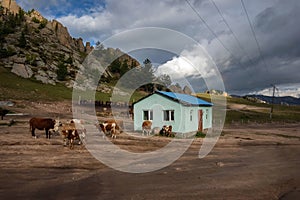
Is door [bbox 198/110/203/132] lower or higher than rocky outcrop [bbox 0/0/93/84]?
lower

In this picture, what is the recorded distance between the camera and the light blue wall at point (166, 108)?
27.6 m

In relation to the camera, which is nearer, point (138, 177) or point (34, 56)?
point (138, 177)

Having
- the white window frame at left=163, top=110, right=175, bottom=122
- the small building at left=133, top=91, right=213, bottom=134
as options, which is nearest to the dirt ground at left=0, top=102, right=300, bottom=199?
the small building at left=133, top=91, right=213, bottom=134

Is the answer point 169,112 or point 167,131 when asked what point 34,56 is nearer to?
point 169,112

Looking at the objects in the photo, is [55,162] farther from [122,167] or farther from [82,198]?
[82,198]

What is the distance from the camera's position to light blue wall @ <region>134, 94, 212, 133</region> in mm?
27641

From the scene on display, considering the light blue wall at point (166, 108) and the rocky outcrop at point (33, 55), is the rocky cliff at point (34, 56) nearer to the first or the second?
the rocky outcrop at point (33, 55)

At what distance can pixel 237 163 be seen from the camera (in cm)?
1561

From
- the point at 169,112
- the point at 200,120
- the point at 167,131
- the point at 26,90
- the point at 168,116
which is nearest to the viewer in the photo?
the point at 167,131

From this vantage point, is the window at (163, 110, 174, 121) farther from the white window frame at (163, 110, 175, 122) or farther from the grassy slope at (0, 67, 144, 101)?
the grassy slope at (0, 67, 144, 101)

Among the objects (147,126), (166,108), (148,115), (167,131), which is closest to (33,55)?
(148,115)

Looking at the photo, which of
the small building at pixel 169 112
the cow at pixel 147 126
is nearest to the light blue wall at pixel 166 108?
the small building at pixel 169 112

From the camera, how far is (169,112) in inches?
1116

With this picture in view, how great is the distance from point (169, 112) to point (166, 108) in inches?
20.9
